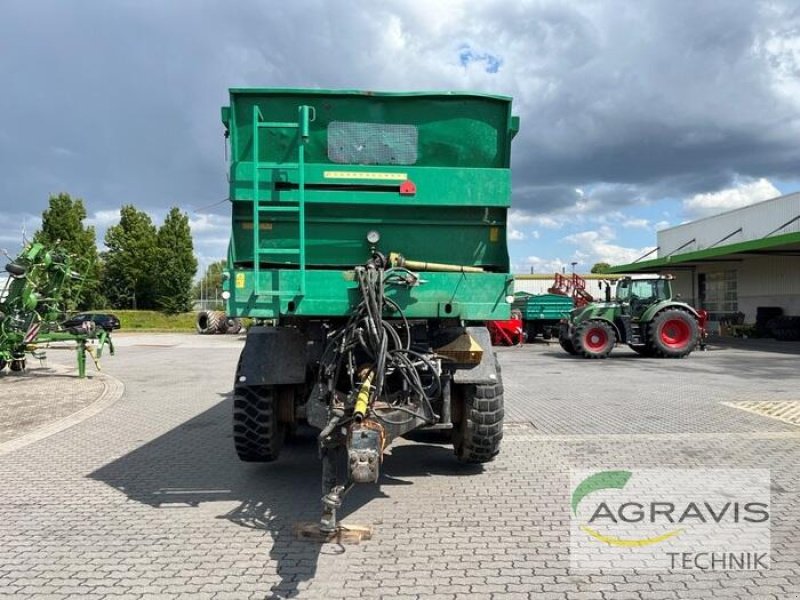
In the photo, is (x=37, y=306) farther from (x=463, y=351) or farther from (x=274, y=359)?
(x=463, y=351)

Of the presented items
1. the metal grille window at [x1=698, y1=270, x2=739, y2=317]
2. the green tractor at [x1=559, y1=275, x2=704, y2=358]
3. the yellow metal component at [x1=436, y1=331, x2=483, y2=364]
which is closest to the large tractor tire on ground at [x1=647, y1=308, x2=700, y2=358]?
the green tractor at [x1=559, y1=275, x2=704, y2=358]

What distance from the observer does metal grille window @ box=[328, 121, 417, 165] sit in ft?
17.1

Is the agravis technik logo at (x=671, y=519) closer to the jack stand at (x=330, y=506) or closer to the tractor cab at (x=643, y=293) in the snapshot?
the jack stand at (x=330, y=506)

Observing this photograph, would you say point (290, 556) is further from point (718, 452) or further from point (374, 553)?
point (718, 452)

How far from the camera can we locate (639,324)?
Answer: 18.5 m

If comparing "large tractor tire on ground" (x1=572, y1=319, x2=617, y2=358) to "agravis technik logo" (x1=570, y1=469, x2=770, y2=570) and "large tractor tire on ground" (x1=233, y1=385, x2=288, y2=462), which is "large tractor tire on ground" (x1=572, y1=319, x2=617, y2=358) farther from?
"large tractor tire on ground" (x1=233, y1=385, x2=288, y2=462)

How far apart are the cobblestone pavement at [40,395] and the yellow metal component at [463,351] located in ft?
19.4

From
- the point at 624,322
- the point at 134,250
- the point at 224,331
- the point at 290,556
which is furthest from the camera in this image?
the point at 134,250

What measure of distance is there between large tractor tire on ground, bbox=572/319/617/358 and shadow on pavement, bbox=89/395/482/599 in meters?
12.2

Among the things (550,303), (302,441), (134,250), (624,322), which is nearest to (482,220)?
(302,441)

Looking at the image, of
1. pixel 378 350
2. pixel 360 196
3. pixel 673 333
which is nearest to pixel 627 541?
pixel 378 350

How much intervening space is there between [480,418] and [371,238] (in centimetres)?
181

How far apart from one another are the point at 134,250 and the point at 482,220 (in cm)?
5063

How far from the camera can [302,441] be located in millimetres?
7375
